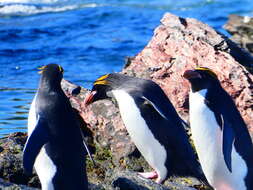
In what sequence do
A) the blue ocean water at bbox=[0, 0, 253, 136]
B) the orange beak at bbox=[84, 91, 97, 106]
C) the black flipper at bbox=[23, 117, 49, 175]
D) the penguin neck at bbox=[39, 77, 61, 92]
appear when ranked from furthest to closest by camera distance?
the blue ocean water at bbox=[0, 0, 253, 136] → the orange beak at bbox=[84, 91, 97, 106] → the penguin neck at bbox=[39, 77, 61, 92] → the black flipper at bbox=[23, 117, 49, 175]

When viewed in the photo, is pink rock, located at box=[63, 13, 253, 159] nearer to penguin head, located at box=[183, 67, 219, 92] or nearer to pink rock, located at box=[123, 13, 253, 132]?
pink rock, located at box=[123, 13, 253, 132]

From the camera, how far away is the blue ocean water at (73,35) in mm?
14031

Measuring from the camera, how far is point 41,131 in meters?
6.80

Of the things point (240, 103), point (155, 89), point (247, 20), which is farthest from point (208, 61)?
point (247, 20)

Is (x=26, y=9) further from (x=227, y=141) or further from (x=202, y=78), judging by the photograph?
(x=227, y=141)

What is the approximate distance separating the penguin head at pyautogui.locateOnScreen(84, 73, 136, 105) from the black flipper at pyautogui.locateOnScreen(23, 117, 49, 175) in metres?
1.68

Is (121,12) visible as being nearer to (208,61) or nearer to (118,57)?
(118,57)

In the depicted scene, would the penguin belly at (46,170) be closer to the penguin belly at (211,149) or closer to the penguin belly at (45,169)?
the penguin belly at (45,169)

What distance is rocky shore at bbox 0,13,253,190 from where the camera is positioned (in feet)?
24.6

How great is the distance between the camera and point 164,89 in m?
9.40

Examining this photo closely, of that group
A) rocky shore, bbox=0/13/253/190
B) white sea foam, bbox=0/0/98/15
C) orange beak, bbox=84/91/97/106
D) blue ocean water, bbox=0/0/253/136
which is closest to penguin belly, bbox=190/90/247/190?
rocky shore, bbox=0/13/253/190

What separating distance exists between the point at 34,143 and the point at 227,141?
6.43 ft

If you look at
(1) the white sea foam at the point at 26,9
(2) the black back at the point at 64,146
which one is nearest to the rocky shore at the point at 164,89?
(2) the black back at the point at 64,146

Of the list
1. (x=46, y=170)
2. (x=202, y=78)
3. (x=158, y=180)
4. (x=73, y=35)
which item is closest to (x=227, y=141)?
(x=202, y=78)
